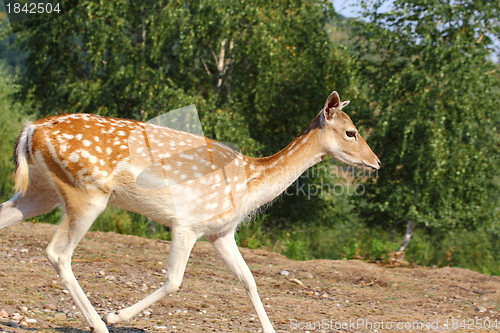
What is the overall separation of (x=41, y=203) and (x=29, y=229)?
386 centimetres

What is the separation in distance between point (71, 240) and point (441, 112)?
28.4 ft

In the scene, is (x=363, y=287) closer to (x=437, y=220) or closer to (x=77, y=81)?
(x=437, y=220)

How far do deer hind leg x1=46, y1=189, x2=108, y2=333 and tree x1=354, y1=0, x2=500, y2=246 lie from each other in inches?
304

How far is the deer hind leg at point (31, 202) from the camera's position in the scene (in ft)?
15.6

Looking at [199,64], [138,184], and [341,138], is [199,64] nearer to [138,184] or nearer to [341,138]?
[341,138]

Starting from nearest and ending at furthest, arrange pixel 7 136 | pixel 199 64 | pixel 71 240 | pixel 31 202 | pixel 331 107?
pixel 71 240 → pixel 31 202 → pixel 331 107 → pixel 199 64 → pixel 7 136

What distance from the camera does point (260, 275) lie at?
7449 mm

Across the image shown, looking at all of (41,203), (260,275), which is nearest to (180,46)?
(260,275)

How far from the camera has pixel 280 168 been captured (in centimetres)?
503
